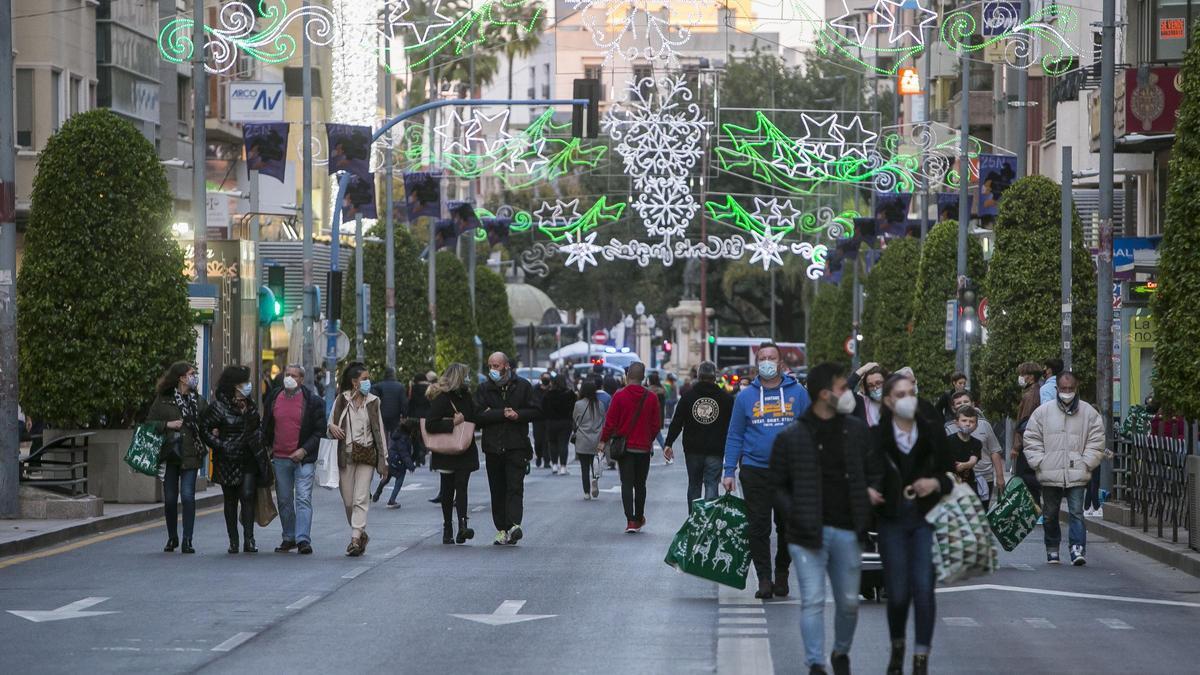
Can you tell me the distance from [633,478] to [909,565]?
12279 millimetres

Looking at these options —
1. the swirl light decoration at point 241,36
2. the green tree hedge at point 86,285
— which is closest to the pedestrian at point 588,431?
the swirl light decoration at point 241,36

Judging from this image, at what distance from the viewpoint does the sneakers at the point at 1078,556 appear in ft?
63.8

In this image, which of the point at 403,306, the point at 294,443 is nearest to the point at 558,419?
the point at 403,306

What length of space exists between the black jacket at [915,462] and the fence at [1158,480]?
9.91m

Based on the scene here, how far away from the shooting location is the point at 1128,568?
19.5 meters

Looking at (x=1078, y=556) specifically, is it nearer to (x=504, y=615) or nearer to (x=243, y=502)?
(x=504, y=615)

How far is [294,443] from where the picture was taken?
1969 cm

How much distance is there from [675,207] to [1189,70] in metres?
24.3

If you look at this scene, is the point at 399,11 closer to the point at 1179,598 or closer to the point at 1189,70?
the point at 1189,70

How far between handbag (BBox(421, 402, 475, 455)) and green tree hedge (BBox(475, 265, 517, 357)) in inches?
2057

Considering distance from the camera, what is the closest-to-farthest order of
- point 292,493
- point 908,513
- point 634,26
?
point 908,513, point 292,493, point 634,26

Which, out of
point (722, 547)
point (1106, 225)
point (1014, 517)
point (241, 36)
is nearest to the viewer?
point (722, 547)

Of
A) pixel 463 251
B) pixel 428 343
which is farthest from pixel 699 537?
pixel 463 251

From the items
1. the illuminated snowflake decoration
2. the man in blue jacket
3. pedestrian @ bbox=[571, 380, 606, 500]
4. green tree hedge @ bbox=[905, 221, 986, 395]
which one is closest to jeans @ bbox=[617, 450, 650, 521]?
the man in blue jacket
